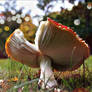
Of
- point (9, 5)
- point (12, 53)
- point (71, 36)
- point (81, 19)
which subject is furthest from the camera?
point (9, 5)

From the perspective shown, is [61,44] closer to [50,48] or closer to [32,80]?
[50,48]

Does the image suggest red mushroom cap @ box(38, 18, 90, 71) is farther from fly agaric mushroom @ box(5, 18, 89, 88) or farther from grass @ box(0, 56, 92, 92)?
grass @ box(0, 56, 92, 92)

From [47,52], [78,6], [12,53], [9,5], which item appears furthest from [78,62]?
[9,5]

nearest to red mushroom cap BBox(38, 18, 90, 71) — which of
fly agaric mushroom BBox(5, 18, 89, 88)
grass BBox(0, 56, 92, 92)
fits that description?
fly agaric mushroom BBox(5, 18, 89, 88)

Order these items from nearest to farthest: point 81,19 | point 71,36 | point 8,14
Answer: point 71,36, point 81,19, point 8,14

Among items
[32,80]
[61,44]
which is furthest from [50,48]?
[32,80]

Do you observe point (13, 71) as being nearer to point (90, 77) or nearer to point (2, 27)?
point (90, 77)

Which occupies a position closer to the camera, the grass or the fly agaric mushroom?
the grass

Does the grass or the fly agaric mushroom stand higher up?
the fly agaric mushroom
